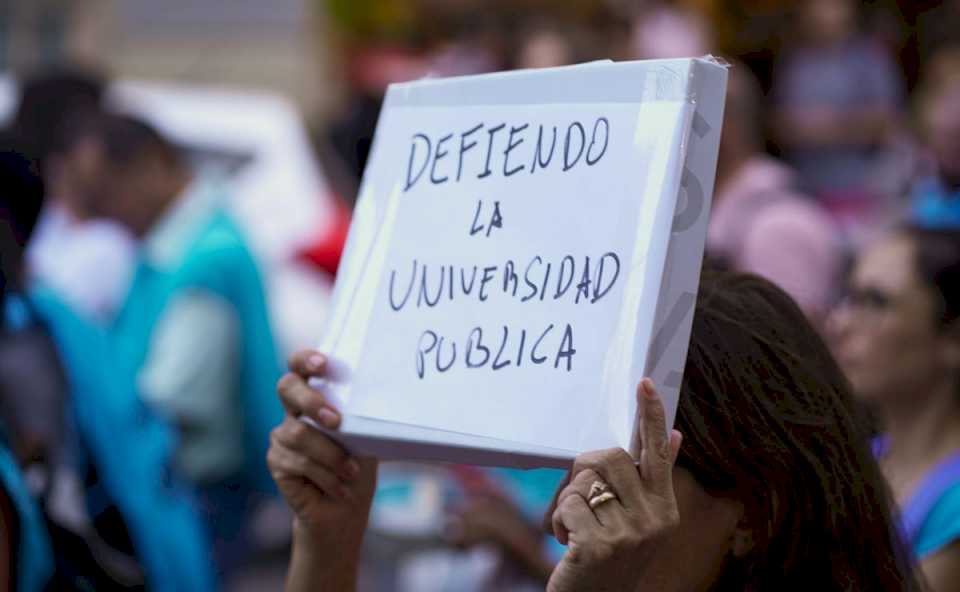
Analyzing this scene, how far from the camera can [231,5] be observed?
14.4m

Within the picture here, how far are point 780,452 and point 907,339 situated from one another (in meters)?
1.58

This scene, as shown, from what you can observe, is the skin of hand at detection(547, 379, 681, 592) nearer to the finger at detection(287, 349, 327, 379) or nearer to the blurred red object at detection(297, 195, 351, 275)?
the finger at detection(287, 349, 327, 379)

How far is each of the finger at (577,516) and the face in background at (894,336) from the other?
1.86 m

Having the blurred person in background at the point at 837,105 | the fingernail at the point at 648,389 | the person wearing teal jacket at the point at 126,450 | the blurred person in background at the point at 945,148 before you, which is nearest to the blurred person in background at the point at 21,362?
the person wearing teal jacket at the point at 126,450

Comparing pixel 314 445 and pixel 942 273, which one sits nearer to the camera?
pixel 314 445

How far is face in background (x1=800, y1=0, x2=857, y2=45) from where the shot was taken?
321 inches

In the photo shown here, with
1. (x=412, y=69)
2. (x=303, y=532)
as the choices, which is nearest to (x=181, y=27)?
(x=412, y=69)

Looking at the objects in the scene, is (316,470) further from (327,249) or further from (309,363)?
(327,249)

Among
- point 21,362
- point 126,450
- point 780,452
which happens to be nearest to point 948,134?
point 126,450

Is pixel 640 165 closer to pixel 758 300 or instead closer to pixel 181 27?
pixel 758 300

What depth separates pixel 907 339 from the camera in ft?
11.5

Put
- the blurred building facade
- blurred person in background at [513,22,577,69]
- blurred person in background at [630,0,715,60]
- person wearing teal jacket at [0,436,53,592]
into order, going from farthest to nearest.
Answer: the blurred building facade → blurred person in background at [630,0,715,60] → blurred person in background at [513,22,577,69] → person wearing teal jacket at [0,436,53,592]

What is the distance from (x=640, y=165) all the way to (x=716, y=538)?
0.55m

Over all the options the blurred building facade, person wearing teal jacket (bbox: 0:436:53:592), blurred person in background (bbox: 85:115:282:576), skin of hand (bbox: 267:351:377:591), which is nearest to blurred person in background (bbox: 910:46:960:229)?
blurred person in background (bbox: 85:115:282:576)
